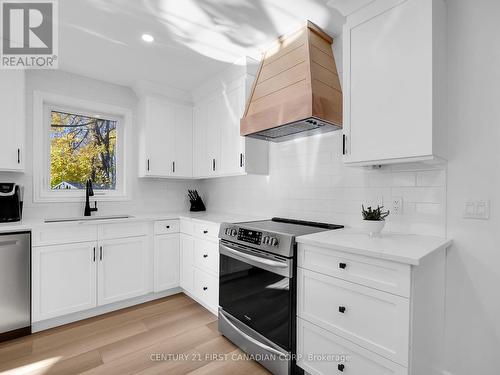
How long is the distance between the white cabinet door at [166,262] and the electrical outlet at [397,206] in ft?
7.54

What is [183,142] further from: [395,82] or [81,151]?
[395,82]

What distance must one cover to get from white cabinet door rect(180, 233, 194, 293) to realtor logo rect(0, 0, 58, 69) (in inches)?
87.4

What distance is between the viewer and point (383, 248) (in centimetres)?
139

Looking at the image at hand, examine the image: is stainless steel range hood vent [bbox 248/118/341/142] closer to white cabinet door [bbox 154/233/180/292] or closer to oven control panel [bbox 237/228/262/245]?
oven control panel [bbox 237/228/262/245]

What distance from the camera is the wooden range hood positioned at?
1938 millimetres

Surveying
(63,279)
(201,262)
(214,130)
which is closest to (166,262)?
(201,262)

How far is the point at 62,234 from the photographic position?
2.46 meters

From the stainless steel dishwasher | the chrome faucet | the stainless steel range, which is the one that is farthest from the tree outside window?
the stainless steel range

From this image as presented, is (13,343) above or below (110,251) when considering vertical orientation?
below

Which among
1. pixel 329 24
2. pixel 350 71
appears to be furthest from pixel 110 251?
pixel 329 24

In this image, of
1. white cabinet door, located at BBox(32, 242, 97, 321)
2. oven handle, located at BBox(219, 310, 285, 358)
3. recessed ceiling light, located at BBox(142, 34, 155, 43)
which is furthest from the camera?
white cabinet door, located at BBox(32, 242, 97, 321)

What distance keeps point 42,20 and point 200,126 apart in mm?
1737

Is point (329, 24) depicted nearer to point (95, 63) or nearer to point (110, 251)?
point (95, 63)

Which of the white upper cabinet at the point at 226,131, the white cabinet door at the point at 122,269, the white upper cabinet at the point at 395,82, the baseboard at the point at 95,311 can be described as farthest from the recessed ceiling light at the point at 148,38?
the baseboard at the point at 95,311
